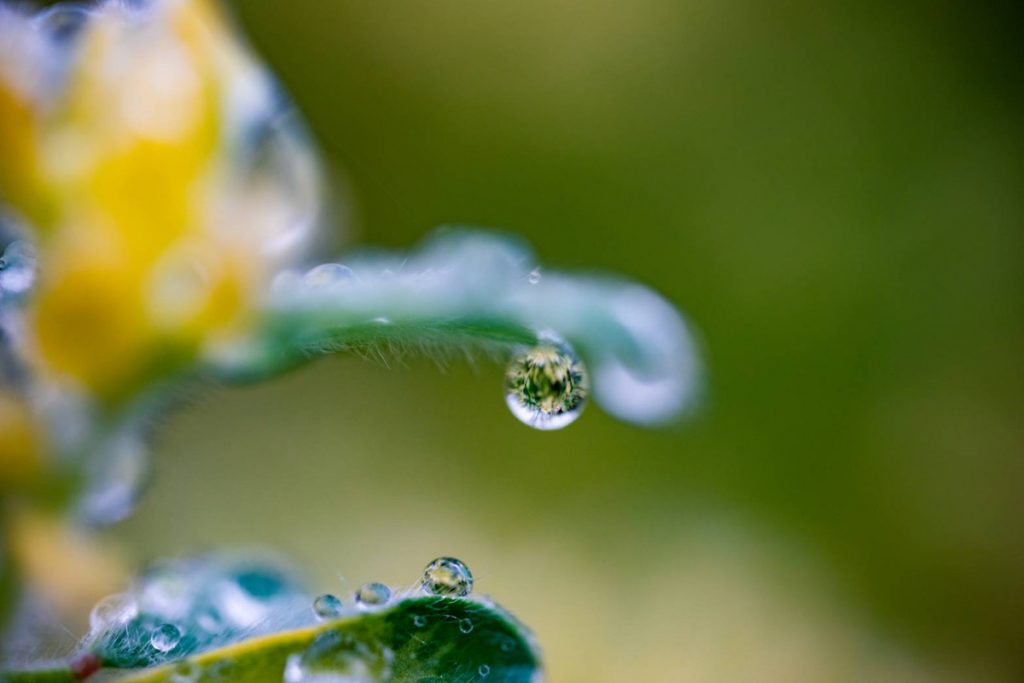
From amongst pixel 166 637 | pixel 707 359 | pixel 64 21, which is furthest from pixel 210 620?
pixel 707 359

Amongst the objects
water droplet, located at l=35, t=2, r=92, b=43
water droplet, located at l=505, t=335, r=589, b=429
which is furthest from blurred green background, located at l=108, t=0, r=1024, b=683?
water droplet, located at l=35, t=2, r=92, b=43

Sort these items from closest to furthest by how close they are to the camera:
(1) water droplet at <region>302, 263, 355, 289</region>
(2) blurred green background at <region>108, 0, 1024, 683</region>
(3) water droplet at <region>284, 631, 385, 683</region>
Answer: (3) water droplet at <region>284, 631, 385, 683</region> < (1) water droplet at <region>302, 263, 355, 289</region> < (2) blurred green background at <region>108, 0, 1024, 683</region>

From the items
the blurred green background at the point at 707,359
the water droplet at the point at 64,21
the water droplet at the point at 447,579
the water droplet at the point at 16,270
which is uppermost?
the blurred green background at the point at 707,359

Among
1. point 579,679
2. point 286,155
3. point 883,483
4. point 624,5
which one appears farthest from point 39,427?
point 624,5

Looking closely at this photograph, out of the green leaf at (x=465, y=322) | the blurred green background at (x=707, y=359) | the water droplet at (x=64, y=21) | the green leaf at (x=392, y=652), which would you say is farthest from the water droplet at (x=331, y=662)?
the blurred green background at (x=707, y=359)

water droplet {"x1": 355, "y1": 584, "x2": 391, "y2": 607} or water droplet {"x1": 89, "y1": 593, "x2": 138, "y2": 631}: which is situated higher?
water droplet {"x1": 355, "y1": 584, "x2": 391, "y2": 607}

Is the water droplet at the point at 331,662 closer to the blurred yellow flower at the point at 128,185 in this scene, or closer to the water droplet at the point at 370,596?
the water droplet at the point at 370,596

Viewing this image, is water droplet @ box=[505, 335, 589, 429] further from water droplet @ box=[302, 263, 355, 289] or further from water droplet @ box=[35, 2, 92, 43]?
water droplet @ box=[35, 2, 92, 43]
